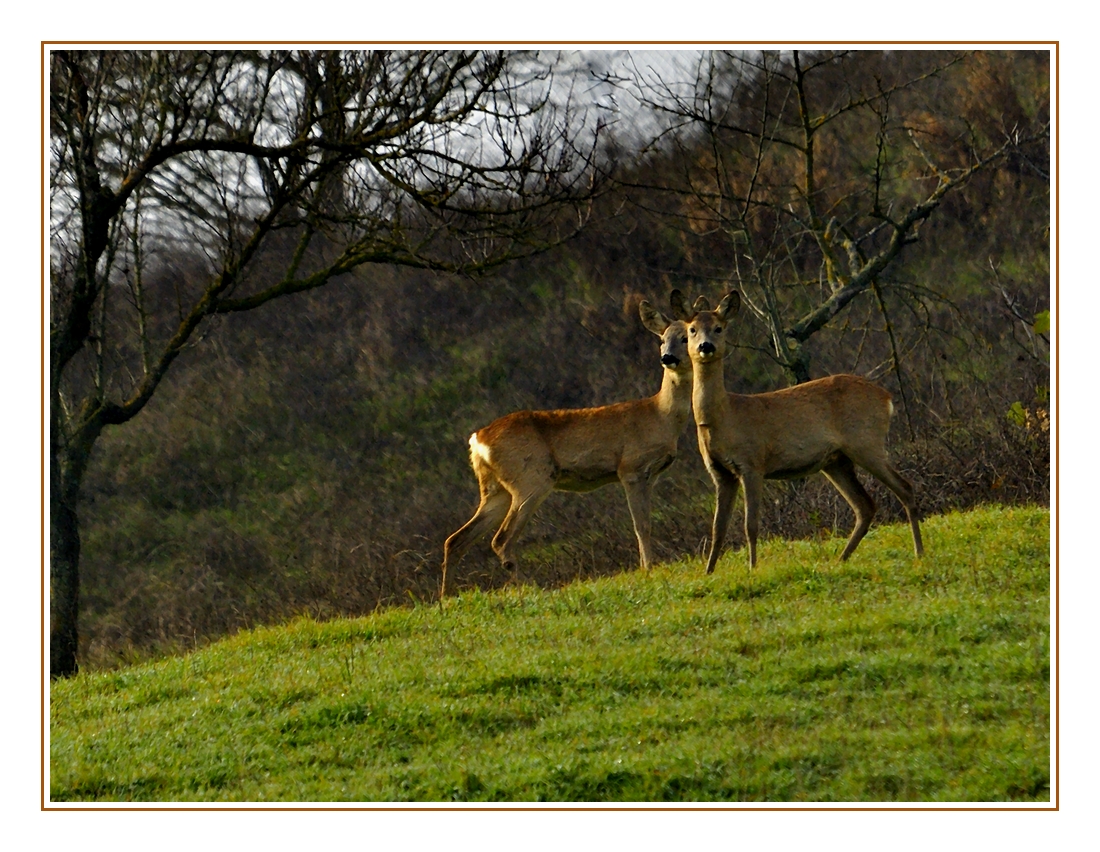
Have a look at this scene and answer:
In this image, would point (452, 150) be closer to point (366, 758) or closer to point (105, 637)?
point (366, 758)

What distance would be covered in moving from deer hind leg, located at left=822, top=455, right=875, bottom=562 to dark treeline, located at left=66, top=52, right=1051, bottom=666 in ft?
19.2

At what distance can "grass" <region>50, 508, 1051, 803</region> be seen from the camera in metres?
6.55

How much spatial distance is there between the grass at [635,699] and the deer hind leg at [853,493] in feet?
0.99

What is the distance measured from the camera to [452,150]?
41.9 feet

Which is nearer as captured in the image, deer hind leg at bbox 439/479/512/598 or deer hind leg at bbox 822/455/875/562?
deer hind leg at bbox 822/455/875/562

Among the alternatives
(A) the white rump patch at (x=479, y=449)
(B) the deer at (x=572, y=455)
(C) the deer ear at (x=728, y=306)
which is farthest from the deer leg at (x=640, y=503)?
(C) the deer ear at (x=728, y=306)

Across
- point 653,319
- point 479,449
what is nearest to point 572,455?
point 479,449

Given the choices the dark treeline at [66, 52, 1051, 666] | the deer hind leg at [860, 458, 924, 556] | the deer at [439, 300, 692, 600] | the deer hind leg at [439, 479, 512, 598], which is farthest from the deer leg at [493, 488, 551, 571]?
the dark treeline at [66, 52, 1051, 666]

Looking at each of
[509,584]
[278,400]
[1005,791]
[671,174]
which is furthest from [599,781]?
[278,400]

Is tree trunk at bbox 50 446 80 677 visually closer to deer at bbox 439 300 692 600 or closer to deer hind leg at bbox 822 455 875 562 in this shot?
deer at bbox 439 300 692 600

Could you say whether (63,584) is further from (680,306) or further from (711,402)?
(711,402)

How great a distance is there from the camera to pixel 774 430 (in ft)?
32.7

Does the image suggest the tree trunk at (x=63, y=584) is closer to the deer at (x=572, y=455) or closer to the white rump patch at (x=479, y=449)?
the deer at (x=572, y=455)

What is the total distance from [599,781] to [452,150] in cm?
784
